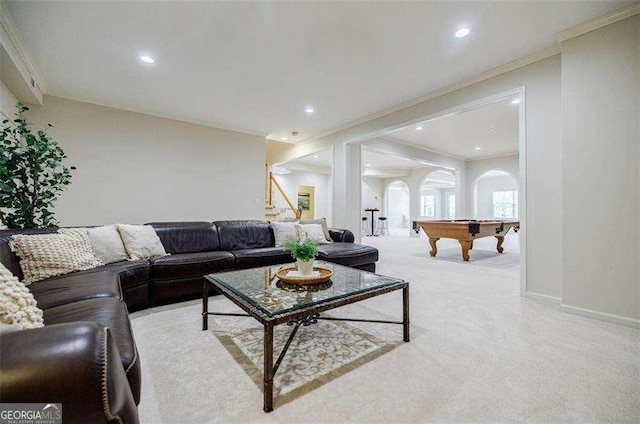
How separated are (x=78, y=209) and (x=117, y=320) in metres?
3.94

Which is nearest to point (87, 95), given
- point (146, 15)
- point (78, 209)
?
point (78, 209)

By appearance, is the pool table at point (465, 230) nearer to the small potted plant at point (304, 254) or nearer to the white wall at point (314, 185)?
the small potted plant at point (304, 254)

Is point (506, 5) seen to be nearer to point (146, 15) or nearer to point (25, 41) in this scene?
point (146, 15)

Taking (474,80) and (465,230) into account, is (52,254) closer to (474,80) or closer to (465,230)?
(474,80)

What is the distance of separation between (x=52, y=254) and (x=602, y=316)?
464 cm

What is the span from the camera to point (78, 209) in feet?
13.9

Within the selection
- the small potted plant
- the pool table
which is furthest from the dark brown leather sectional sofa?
the pool table

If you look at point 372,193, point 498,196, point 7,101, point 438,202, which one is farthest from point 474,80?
point 438,202

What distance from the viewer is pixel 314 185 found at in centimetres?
1088

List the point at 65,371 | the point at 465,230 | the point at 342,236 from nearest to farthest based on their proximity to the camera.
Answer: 1. the point at 65,371
2. the point at 342,236
3. the point at 465,230

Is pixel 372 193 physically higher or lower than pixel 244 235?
higher

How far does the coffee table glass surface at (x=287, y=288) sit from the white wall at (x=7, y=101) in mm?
3381

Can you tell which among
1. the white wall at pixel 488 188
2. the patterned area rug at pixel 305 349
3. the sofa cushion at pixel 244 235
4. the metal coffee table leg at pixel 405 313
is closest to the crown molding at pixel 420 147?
the sofa cushion at pixel 244 235

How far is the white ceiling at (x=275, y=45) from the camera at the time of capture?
2393mm
